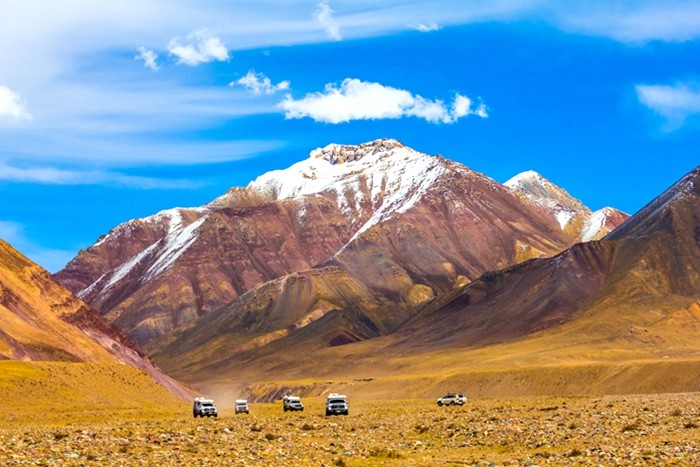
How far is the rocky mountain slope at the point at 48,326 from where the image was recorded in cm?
14350

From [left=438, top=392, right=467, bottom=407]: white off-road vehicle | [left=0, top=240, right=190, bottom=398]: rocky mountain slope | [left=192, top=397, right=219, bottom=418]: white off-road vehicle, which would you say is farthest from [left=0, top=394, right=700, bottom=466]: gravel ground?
[left=0, top=240, right=190, bottom=398]: rocky mountain slope

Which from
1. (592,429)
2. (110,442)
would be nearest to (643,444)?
(592,429)

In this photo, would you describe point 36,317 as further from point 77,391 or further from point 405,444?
point 405,444

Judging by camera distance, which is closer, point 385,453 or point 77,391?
point 385,453

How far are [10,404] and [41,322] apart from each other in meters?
64.7

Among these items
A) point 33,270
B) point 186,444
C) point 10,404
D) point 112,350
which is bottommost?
point 186,444

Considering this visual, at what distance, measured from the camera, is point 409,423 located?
61812 millimetres

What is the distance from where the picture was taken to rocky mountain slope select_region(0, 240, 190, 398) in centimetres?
14350

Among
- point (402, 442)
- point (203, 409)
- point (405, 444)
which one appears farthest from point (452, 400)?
point (405, 444)

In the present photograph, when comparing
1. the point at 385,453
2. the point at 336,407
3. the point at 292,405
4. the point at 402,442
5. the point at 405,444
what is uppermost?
the point at 292,405

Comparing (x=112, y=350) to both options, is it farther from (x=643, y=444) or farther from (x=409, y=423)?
(x=643, y=444)

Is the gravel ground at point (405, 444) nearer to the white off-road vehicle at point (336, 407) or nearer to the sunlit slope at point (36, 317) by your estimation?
the white off-road vehicle at point (336, 407)

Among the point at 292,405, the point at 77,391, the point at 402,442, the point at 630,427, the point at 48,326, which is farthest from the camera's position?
the point at 48,326

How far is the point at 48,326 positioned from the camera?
160500 mm
